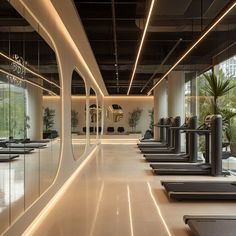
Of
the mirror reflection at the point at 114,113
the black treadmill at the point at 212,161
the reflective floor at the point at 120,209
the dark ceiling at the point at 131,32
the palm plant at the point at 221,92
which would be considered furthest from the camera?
the mirror reflection at the point at 114,113

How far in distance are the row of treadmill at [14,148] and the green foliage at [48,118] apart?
1245 millimetres

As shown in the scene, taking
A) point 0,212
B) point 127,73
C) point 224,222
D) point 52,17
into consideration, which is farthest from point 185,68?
point 0,212

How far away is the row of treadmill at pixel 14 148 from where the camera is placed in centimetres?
353

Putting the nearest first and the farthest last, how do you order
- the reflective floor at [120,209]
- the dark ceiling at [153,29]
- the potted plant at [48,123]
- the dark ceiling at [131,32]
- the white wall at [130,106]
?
the reflective floor at [120,209]
the dark ceiling at [131,32]
the potted plant at [48,123]
the dark ceiling at [153,29]
the white wall at [130,106]

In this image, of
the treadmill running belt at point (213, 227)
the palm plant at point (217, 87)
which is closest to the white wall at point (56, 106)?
the treadmill running belt at point (213, 227)

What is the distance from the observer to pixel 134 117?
28594 millimetres

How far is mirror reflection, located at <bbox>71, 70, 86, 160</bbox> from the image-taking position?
951cm

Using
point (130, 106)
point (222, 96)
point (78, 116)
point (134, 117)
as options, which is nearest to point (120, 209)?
point (222, 96)

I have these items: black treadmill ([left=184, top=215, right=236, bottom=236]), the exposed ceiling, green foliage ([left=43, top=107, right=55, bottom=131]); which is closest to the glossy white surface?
A: green foliage ([left=43, top=107, right=55, bottom=131])

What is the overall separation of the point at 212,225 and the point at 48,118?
11.8 ft

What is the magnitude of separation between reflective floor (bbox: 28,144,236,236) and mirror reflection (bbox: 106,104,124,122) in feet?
66.2

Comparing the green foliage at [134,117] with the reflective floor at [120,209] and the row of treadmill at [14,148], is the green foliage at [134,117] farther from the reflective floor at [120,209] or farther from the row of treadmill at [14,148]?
the row of treadmill at [14,148]

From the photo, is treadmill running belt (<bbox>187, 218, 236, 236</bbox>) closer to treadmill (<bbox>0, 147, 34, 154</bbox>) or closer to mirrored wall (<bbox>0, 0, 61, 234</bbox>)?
mirrored wall (<bbox>0, 0, 61, 234</bbox>)

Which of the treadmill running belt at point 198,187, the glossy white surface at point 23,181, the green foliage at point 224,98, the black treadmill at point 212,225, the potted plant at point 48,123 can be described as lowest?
the black treadmill at point 212,225
